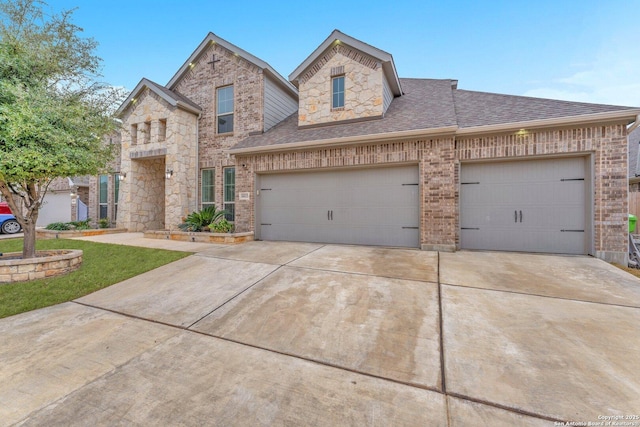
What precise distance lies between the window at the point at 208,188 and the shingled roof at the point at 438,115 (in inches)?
90.6

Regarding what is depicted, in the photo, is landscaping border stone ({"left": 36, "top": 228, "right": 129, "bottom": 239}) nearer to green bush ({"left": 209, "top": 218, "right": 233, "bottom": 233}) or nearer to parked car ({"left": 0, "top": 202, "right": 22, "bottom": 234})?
parked car ({"left": 0, "top": 202, "right": 22, "bottom": 234})

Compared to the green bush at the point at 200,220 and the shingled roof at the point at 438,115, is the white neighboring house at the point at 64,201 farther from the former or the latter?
the shingled roof at the point at 438,115

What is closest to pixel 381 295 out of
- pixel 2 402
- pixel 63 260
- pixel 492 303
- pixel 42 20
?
pixel 492 303

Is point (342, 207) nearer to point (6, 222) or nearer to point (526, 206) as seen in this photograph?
point (526, 206)

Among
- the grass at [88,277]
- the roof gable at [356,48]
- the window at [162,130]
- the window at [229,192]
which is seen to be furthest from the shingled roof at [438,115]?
the grass at [88,277]

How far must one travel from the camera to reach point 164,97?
32.0ft

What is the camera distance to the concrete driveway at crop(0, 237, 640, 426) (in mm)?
1782

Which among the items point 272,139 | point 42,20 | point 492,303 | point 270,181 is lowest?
point 492,303

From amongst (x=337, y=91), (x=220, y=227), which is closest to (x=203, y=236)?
(x=220, y=227)

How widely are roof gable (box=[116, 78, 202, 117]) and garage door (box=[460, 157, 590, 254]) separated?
33.1 ft

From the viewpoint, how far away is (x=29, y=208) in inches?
208

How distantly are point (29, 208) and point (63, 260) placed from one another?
57.7 inches

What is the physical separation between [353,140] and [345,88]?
252 cm

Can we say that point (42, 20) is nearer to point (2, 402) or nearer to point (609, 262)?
point (2, 402)
